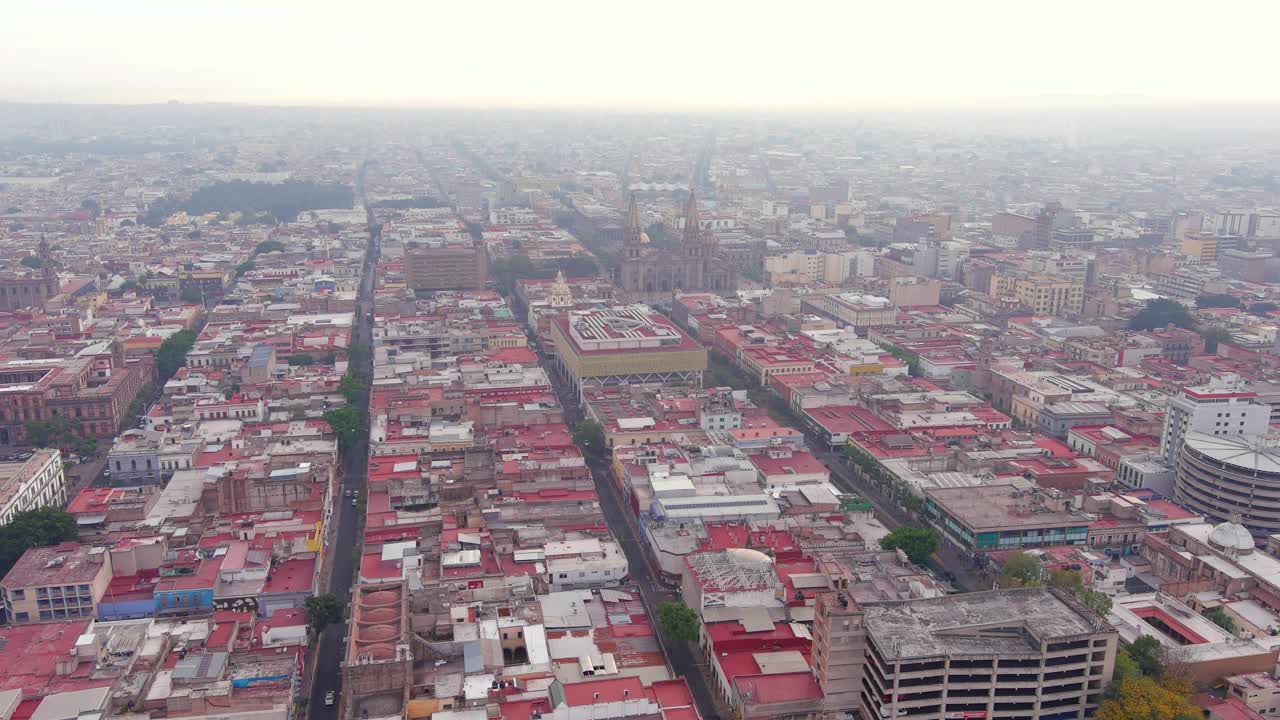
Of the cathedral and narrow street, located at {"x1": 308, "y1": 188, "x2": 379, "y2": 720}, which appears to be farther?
the cathedral

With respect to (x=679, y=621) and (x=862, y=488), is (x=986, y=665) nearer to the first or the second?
(x=679, y=621)

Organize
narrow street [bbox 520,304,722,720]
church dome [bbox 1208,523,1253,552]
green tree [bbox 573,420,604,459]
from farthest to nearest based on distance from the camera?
green tree [bbox 573,420,604,459], church dome [bbox 1208,523,1253,552], narrow street [bbox 520,304,722,720]

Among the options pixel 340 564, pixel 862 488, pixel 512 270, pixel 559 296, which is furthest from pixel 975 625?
pixel 512 270

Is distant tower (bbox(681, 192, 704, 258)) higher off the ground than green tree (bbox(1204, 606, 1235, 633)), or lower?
higher

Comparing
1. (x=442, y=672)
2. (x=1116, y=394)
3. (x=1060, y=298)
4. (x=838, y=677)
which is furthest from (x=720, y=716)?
(x=1060, y=298)

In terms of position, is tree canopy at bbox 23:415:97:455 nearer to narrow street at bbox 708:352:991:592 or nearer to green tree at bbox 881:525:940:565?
narrow street at bbox 708:352:991:592

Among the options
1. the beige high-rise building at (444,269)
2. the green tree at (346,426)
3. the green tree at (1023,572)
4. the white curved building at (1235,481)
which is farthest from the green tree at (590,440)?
the beige high-rise building at (444,269)

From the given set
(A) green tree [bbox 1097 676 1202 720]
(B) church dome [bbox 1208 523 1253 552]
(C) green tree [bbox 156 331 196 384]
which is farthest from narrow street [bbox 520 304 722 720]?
(C) green tree [bbox 156 331 196 384]
